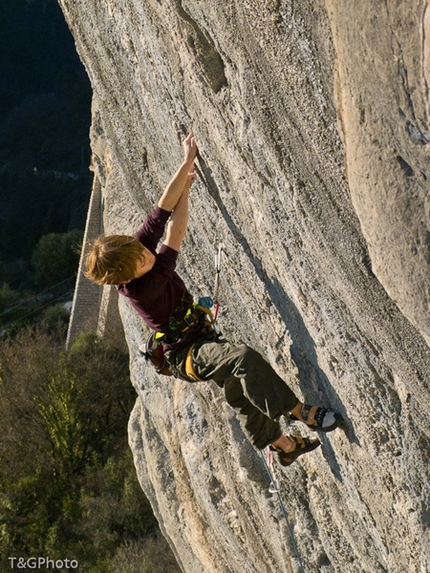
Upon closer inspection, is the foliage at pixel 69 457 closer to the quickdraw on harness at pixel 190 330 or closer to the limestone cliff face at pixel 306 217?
the limestone cliff face at pixel 306 217

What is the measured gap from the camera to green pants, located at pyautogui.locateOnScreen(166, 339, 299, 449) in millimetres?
3951

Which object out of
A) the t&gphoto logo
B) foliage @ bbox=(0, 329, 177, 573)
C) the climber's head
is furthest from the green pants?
the t&gphoto logo

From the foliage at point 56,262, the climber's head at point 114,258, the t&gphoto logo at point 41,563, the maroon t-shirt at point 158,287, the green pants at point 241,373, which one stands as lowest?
the t&gphoto logo at point 41,563

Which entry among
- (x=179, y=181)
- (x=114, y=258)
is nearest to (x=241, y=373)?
(x=114, y=258)

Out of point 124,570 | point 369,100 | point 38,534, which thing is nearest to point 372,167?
point 369,100

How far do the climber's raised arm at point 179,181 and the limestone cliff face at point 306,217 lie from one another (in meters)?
0.08

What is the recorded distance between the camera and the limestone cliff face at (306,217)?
2.72 m

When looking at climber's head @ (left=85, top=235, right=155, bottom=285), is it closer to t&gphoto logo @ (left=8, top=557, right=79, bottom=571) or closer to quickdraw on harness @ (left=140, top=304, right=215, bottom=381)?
quickdraw on harness @ (left=140, top=304, right=215, bottom=381)

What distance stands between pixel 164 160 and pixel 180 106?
3.00ft

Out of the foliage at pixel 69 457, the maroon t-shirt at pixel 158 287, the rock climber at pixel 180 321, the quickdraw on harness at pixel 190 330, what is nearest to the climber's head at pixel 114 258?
the rock climber at pixel 180 321

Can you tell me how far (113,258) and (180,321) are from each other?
71 cm

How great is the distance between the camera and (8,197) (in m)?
32.7

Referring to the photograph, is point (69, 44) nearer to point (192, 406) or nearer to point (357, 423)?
point (192, 406)

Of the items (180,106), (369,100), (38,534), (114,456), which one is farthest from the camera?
(114,456)
